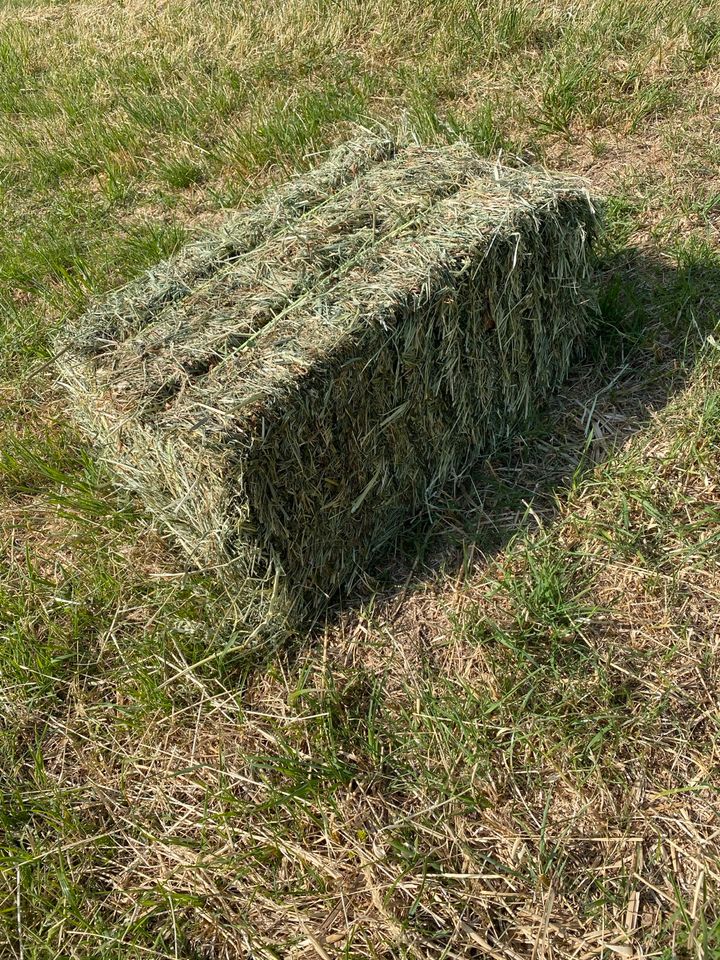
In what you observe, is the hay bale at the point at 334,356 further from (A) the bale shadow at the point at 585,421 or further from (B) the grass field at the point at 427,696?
(B) the grass field at the point at 427,696

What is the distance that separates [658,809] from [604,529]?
34.1 inches

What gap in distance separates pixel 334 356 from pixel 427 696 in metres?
0.97

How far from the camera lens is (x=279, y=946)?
192 cm

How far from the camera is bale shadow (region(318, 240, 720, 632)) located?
A: 265 centimetres

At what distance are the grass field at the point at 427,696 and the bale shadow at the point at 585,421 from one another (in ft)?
0.04

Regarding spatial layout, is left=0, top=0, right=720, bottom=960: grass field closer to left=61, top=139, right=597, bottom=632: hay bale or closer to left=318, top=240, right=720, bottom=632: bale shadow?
left=318, top=240, right=720, bottom=632: bale shadow

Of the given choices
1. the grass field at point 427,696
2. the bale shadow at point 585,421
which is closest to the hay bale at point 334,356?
the bale shadow at point 585,421

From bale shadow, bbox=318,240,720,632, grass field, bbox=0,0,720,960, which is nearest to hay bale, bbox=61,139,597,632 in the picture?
bale shadow, bbox=318,240,720,632

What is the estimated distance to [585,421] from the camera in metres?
2.97

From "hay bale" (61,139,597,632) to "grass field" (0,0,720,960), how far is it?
0.70 feet

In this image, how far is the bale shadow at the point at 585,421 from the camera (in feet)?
8.70

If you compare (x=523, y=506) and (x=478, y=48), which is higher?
(x=478, y=48)

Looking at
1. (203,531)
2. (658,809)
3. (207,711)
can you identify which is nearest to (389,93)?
(203,531)

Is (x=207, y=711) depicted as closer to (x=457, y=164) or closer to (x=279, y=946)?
(x=279, y=946)
